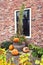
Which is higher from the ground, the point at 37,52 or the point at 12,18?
the point at 12,18

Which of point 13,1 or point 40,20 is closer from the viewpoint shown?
point 40,20

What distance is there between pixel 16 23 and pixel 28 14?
2.88 feet

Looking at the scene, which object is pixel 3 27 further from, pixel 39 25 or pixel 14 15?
pixel 39 25

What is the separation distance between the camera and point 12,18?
10500 mm

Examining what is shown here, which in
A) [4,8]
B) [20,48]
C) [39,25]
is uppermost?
[4,8]

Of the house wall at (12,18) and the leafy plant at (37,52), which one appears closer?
the leafy plant at (37,52)

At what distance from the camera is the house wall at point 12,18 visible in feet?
31.3

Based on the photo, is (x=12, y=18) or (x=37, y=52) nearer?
(x=37, y=52)

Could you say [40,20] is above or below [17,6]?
below

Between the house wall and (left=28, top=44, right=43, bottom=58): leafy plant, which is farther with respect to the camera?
the house wall

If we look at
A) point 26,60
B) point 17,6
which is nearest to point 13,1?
point 17,6

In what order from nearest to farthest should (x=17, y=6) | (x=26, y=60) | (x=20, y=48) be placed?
(x=26, y=60) → (x=20, y=48) → (x=17, y=6)

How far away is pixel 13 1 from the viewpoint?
1044 centimetres

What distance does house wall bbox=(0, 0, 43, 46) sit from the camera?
954 cm
